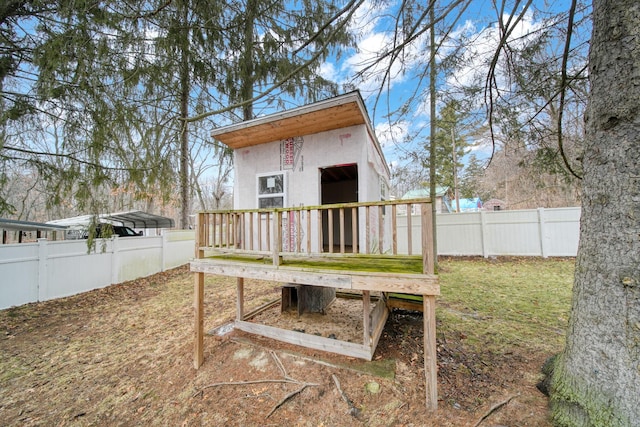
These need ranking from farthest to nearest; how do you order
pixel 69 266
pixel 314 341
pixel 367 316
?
pixel 69 266 < pixel 314 341 < pixel 367 316

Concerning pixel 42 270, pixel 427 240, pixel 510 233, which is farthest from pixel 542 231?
pixel 42 270

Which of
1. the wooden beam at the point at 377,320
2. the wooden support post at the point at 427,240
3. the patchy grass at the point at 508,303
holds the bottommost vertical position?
the patchy grass at the point at 508,303

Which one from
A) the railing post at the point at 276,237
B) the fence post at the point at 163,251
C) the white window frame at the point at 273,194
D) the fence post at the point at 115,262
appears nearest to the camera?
the railing post at the point at 276,237

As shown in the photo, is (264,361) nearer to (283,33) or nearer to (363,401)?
(363,401)

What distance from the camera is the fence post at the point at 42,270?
5770 millimetres

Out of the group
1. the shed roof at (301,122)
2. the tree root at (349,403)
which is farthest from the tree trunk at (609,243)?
the shed roof at (301,122)

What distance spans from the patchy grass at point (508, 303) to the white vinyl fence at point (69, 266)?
A: 752cm

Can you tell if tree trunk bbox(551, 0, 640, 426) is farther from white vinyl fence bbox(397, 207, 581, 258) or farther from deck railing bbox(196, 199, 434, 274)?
white vinyl fence bbox(397, 207, 581, 258)

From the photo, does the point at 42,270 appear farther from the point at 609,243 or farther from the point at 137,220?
the point at 609,243

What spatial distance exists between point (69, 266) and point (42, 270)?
53cm

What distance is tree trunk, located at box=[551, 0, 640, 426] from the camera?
1768mm

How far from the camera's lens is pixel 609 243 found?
6.20 ft

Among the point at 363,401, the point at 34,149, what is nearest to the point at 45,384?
the point at 34,149

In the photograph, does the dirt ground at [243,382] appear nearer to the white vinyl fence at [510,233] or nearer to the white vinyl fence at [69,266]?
the white vinyl fence at [69,266]
